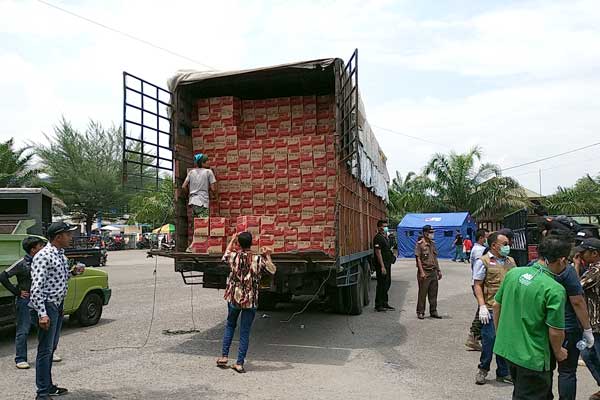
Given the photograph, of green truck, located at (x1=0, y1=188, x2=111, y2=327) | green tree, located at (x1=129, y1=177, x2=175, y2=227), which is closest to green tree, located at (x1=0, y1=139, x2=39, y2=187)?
green tree, located at (x1=129, y1=177, x2=175, y2=227)

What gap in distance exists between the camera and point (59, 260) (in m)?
5.19

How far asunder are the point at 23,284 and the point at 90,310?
10.2 ft

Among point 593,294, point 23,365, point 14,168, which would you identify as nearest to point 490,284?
point 593,294

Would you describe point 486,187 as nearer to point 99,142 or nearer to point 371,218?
point 371,218

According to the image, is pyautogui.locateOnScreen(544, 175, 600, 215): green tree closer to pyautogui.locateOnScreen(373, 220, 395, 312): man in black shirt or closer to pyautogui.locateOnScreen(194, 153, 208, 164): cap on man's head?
pyautogui.locateOnScreen(373, 220, 395, 312): man in black shirt

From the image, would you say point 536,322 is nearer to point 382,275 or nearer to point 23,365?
point 23,365

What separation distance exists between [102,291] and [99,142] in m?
38.2

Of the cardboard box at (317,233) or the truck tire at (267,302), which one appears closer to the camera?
the cardboard box at (317,233)

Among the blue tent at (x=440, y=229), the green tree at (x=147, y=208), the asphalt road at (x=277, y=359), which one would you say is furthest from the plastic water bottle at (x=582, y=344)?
the green tree at (x=147, y=208)

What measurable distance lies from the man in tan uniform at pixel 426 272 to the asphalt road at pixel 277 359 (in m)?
0.32

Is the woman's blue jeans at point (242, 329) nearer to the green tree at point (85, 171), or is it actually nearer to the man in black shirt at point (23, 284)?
the man in black shirt at point (23, 284)

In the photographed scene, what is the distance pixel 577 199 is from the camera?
122 feet

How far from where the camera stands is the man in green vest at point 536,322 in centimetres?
355

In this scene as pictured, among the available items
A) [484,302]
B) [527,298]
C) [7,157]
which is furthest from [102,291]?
[7,157]
